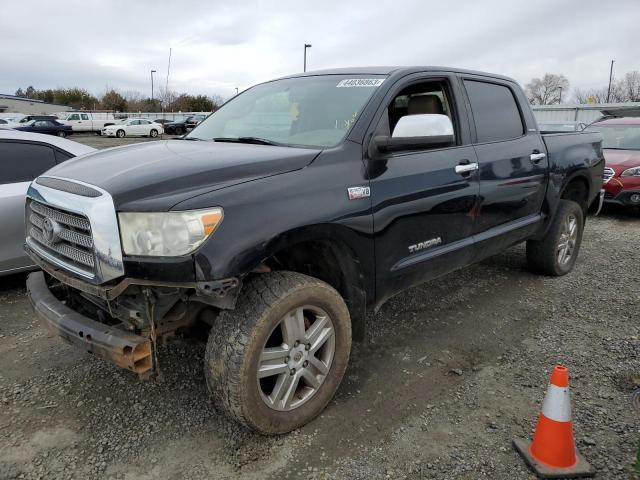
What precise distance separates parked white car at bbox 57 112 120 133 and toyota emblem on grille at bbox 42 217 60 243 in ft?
132

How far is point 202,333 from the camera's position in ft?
9.60

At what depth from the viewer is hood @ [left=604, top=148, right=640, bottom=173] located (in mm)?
8391

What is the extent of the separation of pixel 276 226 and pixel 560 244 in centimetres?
375

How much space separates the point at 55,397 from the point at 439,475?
226 centimetres

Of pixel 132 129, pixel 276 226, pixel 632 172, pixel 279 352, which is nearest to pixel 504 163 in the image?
pixel 276 226

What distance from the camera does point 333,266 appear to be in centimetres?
285

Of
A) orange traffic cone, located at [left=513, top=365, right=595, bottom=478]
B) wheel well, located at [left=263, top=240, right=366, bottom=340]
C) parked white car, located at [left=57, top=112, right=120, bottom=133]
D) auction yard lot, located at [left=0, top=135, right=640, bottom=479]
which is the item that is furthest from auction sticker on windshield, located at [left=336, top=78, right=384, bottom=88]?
parked white car, located at [left=57, top=112, right=120, bottom=133]

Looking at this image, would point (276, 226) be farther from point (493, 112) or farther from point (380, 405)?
point (493, 112)

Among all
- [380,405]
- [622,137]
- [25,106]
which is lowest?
[380,405]

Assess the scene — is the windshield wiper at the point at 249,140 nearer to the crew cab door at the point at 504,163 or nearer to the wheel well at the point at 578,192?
the crew cab door at the point at 504,163

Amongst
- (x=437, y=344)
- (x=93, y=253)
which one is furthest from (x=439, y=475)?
(x=93, y=253)

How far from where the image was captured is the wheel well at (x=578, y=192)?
5120mm

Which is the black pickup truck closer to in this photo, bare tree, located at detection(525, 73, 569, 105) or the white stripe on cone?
the white stripe on cone

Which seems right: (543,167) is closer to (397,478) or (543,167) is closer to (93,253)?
(397,478)
